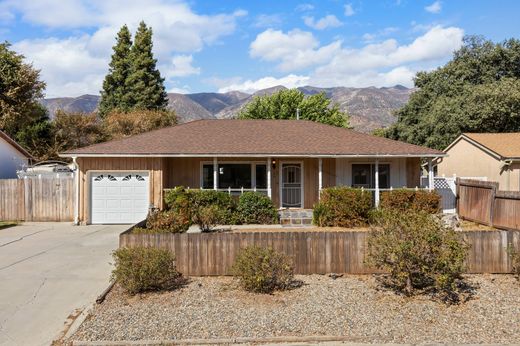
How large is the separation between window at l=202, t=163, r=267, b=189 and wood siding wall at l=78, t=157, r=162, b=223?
2.25 m

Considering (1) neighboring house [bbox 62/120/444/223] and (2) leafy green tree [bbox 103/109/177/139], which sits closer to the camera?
(1) neighboring house [bbox 62/120/444/223]

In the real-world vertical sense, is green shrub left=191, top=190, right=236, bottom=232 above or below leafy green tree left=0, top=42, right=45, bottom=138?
below

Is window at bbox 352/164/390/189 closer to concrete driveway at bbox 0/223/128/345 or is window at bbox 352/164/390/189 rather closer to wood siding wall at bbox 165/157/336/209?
wood siding wall at bbox 165/157/336/209

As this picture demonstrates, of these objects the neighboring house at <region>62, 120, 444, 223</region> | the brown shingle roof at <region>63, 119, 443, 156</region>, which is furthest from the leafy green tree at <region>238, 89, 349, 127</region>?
the neighboring house at <region>62, 120, 444, 223</region>

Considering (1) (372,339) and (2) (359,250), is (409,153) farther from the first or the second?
(1) (372,339)

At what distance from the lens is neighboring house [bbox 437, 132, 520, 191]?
70.9ft

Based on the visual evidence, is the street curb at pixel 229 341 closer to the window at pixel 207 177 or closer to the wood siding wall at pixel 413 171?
the window at pixel 207 177

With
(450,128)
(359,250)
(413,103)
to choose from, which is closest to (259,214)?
(359,250)

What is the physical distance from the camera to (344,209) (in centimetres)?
1631

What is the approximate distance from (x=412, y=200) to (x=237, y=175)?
25.3 ft

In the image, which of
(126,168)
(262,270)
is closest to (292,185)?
(126,168)

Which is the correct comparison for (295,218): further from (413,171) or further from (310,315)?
(310,315)

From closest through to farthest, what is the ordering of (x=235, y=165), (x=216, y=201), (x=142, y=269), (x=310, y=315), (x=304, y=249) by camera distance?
1. (x=310, y=315)
2. (x=142, y=269)
3. (x=304, y=249)
4. (x=216, y=201)
5. (x=235, y=165)

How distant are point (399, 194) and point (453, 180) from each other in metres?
3.24
